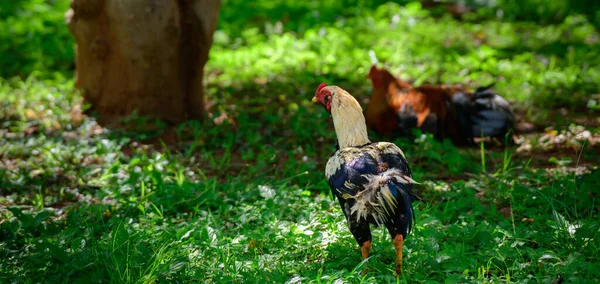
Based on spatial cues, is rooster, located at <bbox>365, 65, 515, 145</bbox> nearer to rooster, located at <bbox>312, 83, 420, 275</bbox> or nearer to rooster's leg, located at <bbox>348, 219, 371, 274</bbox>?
rooster, located at <bbox>312, 83, 420, 275</bbox>

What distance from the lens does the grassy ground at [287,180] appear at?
3861mm

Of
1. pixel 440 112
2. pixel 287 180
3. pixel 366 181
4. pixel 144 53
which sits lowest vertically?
pixel 287 180

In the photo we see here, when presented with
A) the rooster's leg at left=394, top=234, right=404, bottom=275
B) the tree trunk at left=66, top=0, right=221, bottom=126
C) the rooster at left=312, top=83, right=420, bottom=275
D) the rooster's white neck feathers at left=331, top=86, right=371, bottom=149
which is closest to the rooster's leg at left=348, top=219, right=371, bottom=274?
the rooster at left=312, top=83, right=420, bottom=275

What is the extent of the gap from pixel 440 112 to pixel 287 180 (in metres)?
1.97

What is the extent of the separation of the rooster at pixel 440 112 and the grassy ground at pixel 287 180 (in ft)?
0.64

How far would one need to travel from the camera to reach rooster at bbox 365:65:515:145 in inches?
246

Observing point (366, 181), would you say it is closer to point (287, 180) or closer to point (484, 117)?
point (287, 180)

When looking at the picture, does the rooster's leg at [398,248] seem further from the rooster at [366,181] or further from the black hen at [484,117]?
the black hen at [484,117]

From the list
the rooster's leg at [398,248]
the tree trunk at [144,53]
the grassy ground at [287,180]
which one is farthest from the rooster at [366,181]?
the tree trunk at [144,53]

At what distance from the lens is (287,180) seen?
16.8ft

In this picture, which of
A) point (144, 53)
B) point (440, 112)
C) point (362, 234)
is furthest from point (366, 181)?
point (144, 53)

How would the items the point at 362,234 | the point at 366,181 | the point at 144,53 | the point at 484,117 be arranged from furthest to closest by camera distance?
the point at 144,53 → the point at 484,117 → the point at 362,234 → the point at 366,181

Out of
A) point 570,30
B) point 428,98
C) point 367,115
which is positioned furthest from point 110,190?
point 570,30

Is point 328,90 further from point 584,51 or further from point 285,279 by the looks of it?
point 584,51
